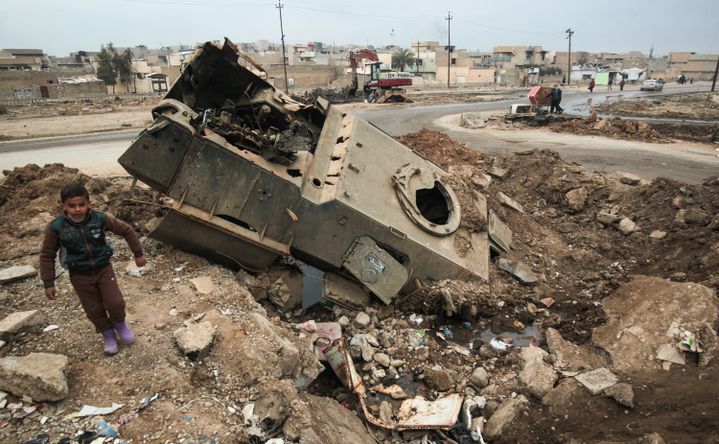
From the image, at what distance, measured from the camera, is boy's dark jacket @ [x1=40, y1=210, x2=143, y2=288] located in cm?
323

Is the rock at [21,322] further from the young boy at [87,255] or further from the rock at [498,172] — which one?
the rock at [498,172]

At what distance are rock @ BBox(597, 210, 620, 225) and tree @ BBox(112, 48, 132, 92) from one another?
43.5 m

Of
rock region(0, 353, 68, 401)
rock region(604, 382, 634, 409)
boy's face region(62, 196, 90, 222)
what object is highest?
boy's face region(62, 196, 90, 222)

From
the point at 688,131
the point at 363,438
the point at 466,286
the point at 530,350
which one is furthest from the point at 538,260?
the point at 688,131

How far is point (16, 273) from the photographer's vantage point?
4.81 meters

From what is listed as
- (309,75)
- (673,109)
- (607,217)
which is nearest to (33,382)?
(607,217)

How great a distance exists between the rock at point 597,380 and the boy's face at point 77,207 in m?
4.23

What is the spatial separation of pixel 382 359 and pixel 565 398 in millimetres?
1743

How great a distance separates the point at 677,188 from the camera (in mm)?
7953

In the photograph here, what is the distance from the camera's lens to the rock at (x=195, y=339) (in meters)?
3.70

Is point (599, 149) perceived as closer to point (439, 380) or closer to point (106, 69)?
point (439, 380)

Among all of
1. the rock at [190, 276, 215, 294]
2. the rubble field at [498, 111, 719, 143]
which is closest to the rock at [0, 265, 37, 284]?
the rock at [190, 276, 215, 294]

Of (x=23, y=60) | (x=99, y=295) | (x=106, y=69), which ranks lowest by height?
(x=99, y=295)

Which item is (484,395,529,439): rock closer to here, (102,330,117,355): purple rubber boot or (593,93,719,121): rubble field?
(102,330,117,355): purple rubber boot
